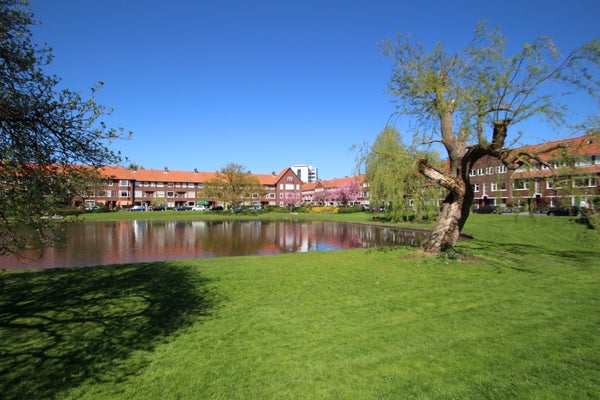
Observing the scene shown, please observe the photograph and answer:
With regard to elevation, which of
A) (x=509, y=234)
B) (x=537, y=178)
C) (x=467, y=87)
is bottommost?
(x=509, y=234)

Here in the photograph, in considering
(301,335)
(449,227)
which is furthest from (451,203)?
(301,335)

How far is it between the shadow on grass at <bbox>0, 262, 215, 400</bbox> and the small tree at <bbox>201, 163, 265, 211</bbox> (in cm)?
5366

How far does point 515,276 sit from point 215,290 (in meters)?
9.22

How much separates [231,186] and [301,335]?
2406 inches

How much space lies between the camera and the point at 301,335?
5.84 m

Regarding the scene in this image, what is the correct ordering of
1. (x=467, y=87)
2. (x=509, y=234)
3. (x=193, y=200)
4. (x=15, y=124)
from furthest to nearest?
(x=193, y=200), (x=509, y=234), (x=467, y=87), (x=15, y=124)

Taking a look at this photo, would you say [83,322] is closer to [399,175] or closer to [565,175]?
[399,175]

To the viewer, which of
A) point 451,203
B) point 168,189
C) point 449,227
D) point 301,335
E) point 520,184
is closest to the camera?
point 301,335

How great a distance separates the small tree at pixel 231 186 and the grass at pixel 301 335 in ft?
177

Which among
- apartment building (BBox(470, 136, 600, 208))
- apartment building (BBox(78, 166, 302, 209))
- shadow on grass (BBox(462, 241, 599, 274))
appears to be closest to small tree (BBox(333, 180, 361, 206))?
apartment building (BBox(78, 166, 302, 209))

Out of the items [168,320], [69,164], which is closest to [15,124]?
[69,164]

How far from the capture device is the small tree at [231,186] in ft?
211

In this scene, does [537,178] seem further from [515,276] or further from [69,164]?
[69,164]

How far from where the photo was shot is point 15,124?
591 cm
